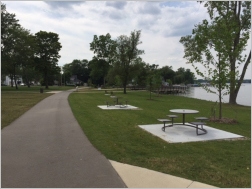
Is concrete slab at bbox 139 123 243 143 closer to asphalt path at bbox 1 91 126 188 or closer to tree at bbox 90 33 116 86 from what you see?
asphalt path at bbox 1 91 126 188

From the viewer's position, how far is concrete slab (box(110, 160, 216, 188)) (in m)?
4.26

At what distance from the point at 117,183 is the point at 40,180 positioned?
53.7 inches

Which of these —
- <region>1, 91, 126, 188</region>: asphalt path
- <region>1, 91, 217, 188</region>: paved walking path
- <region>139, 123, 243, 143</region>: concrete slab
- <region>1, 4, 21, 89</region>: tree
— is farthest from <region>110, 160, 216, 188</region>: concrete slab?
<region>1, 4, 21, 89</region>: tree

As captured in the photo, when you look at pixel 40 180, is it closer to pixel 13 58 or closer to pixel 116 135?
pixel 116 135

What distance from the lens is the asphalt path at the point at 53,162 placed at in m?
4.36

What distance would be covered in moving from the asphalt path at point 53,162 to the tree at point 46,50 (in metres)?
50.4

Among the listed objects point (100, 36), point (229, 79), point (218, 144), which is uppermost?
point (100, 36)

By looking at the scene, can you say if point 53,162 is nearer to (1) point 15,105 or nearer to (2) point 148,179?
(2) point 148,179

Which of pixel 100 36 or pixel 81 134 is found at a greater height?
pixel 100 36

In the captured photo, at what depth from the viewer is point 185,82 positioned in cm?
11969

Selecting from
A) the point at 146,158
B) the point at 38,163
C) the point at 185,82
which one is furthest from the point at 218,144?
the point at 185,82

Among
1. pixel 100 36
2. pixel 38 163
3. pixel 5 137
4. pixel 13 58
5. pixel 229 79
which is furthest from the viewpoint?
pixel 100 36

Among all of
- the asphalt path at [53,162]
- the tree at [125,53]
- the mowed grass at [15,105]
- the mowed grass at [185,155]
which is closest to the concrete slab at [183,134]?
the mowed grass at [185,155]

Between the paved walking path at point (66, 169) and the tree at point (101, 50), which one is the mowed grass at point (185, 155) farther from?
the tree at point (101, 50)
